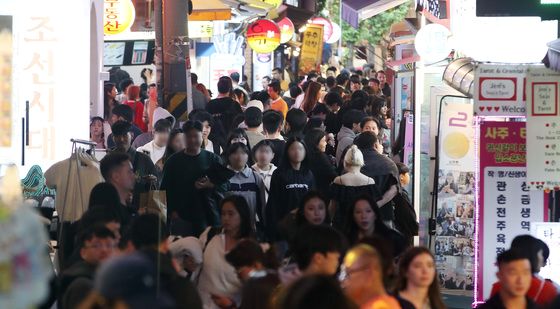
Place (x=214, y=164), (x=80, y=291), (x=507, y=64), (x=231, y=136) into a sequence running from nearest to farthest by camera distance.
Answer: (x=80, y=291) < (x=507, y=64) < (x=214, y=164) < (x=231, y=136)

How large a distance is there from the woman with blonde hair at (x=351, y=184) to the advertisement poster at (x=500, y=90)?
1.43 metres

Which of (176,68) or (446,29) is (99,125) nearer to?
(176,68)

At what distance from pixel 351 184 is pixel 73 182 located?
8.86 ft

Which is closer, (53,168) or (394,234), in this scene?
(394,234)

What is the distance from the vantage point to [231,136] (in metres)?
15.3

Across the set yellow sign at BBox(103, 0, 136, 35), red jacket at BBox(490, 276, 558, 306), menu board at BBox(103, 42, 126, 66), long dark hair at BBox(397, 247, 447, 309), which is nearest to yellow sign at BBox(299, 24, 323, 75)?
menu board at BBox(103, 42, 126, 66)

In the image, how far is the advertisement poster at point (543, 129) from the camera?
11500 millimetres

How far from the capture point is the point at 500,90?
11.7 metres

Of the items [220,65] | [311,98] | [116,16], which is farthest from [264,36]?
[311,98]

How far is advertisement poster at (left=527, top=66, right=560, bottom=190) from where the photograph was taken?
11.5 m

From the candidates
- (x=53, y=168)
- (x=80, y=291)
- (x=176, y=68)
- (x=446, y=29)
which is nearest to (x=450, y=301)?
(x=446, y=29)

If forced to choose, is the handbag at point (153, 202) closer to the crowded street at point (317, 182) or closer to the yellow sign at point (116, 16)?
the crowded street at point (317, 182)

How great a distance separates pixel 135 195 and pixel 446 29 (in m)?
5.59

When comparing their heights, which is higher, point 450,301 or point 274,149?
point 274,149
